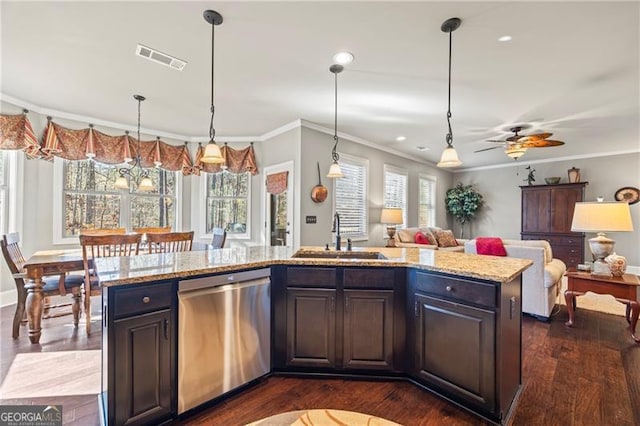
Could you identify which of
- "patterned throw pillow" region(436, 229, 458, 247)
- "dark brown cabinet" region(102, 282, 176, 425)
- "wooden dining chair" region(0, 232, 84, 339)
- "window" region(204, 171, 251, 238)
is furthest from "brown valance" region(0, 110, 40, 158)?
"patterned throw pillow" region(436, 229, 458, 247)

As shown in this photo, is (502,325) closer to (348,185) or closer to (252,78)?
(252,78)

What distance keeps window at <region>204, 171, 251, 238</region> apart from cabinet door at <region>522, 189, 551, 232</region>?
21.6 feet

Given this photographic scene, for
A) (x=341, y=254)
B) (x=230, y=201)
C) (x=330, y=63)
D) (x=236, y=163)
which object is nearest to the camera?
(x=341, y=254)

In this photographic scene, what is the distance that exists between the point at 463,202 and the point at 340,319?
7323 mm

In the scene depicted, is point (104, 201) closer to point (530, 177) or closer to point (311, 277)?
point (311, 277)

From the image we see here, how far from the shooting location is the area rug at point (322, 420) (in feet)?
3.04

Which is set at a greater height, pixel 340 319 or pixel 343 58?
pixel 343 58

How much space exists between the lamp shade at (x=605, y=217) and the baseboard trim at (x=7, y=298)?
7.10 metres

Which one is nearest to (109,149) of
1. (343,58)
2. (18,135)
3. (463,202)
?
(18,135)

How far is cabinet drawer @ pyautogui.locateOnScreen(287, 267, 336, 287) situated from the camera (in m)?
2.24

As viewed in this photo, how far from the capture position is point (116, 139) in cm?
479

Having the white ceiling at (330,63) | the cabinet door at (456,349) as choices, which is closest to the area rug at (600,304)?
the white ceiling at (330,63)

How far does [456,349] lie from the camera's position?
1921 millimetres

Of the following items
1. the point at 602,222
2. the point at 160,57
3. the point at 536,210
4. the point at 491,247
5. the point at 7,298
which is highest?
the point at 160,57
